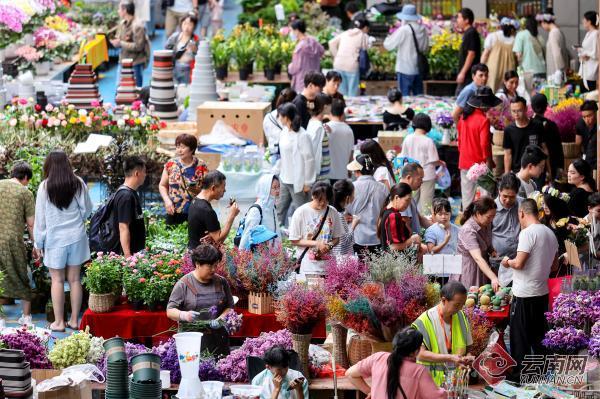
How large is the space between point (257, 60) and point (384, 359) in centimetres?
1222

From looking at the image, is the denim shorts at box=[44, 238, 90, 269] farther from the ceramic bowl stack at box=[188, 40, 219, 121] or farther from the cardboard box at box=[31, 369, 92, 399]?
the ceramic bowl stack at box=[188, 40, 219, 121]

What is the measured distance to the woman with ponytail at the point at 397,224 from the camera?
10297mm

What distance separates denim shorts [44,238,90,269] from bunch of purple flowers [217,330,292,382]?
101 inches

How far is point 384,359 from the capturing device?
298 inches

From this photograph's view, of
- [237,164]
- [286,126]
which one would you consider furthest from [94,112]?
[286,126]

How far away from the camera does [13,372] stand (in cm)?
772

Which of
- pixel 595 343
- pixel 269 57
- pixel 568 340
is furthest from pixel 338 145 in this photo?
pixel 269 57

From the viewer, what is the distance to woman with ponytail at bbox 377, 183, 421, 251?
33.8 feet

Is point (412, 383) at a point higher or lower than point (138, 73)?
lower

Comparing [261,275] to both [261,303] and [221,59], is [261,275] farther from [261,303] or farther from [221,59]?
[221,59]

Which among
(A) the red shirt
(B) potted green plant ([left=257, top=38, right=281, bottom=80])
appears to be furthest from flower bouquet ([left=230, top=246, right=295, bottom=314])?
(B) potted green plant ([left=257, top=38, right=281, bottom=80])

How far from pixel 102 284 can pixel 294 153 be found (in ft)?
9.47

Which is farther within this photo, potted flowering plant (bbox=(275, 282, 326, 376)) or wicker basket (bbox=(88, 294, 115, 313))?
wicker basket (bbox=(88, 294, 115, 313))

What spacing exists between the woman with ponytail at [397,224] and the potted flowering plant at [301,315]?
5.50 feet
